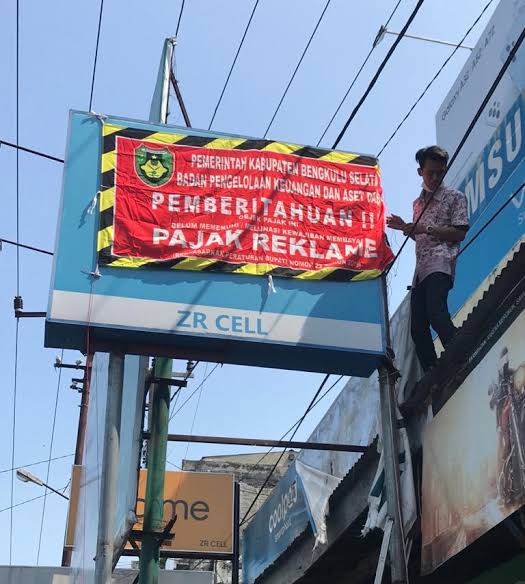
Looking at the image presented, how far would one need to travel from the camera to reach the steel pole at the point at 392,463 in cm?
478

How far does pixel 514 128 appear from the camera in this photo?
7281 mm

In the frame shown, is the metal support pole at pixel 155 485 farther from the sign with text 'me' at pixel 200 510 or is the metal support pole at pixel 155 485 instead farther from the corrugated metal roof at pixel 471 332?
the sign with text 'me' at pixel 200 510

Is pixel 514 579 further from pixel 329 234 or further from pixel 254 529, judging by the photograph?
pixel 254 529

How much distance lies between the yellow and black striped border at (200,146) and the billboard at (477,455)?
4.35ft

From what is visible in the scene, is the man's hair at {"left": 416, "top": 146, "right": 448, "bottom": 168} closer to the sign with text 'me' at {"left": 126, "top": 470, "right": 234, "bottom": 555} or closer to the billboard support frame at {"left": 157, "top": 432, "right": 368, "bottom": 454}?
the billboard support frame at {"left": 157, "top": 432, "right": 368, "bottom": 454}

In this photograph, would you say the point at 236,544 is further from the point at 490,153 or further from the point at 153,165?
the point at 153,165

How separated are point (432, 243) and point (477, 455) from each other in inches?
73.6

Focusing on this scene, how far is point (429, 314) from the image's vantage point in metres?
5.66

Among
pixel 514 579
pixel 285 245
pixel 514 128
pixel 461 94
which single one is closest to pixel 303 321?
pixel 285 245

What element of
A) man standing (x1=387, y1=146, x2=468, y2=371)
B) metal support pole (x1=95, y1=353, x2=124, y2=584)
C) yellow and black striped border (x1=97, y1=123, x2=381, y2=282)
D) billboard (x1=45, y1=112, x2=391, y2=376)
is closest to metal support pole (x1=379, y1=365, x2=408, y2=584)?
billboard (x1=45, y1=112, x2=391, y2=376)

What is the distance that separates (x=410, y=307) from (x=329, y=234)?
81cm

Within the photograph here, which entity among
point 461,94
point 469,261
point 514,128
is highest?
point 461,94

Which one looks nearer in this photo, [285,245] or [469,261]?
[285,245]

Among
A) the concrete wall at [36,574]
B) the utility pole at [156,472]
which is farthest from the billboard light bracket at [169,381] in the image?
the concrete wall at [36,574]
